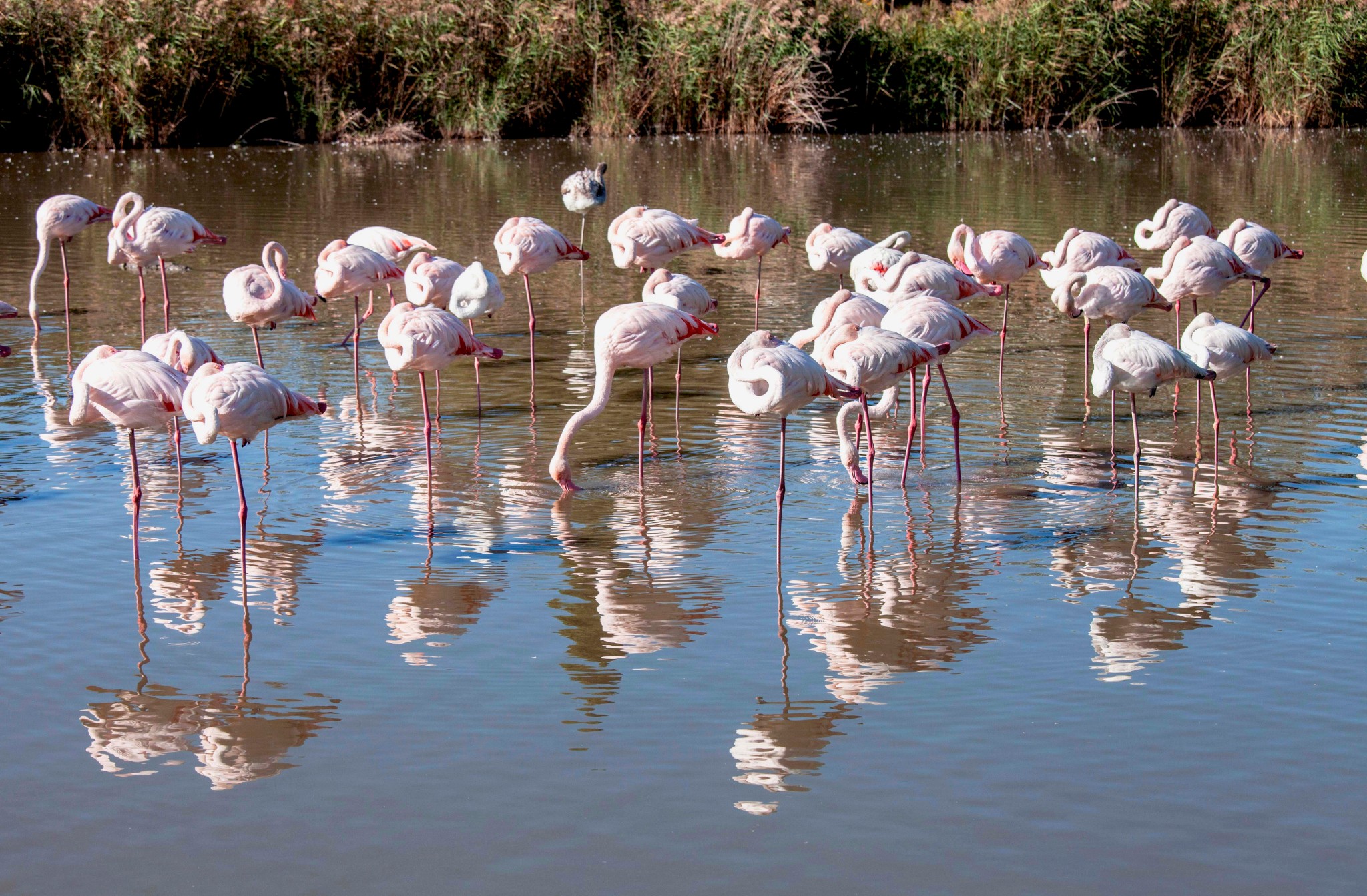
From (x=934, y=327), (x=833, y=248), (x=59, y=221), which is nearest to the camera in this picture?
(x=934, y=327)

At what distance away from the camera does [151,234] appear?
358 inches

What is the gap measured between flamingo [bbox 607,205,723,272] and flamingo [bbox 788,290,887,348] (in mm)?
2026

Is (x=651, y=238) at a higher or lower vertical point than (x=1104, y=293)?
higher

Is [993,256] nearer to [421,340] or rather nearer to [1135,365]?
[1135,365]

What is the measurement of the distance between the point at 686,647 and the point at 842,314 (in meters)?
2.70

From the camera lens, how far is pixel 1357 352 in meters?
8.98

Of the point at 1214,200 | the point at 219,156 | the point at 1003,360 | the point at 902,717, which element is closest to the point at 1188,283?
the point at 1003,360

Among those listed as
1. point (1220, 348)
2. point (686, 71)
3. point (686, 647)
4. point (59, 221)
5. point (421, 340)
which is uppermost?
point (686, 71)

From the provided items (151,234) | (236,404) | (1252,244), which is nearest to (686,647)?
(236,404)

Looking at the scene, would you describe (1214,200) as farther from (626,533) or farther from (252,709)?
(252,709)

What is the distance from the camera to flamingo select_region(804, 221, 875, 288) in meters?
9.30

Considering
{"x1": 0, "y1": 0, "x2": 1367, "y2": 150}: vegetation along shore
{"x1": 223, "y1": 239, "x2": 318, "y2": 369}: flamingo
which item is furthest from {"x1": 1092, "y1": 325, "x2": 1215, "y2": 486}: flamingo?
{"x1": 0, "y1": 0, "x2": 1367, "y2": 150}: vegetation along shore

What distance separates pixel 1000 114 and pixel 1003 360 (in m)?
16.2

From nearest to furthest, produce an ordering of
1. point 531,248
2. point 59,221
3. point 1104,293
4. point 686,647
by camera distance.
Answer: point 686,647, point 1104,293, point 531,248, point 59,221
